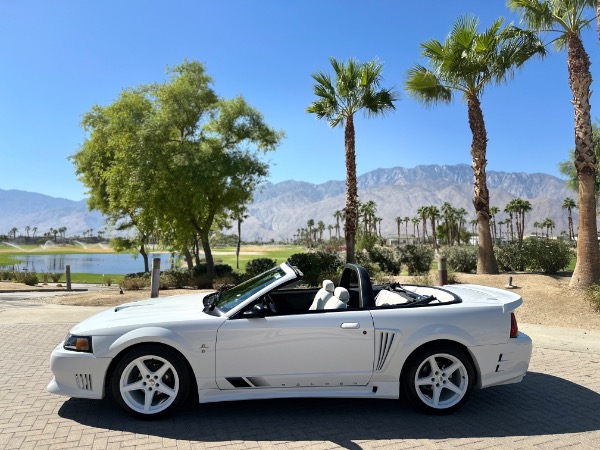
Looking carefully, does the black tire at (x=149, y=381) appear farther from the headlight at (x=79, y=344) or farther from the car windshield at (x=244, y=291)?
the car windshield at (x=244, y=291)

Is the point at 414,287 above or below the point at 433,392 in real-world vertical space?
above

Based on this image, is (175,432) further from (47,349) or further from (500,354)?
(47,349)

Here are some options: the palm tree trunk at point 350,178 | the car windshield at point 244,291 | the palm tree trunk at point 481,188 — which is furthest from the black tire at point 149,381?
the palm tree trunk at point 350,178

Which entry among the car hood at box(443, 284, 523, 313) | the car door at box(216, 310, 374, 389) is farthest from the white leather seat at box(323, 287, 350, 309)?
the car hood at box(443, 284, 523, 313)

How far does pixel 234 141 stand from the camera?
22.8 metres

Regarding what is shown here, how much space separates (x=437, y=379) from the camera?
4.30 meters

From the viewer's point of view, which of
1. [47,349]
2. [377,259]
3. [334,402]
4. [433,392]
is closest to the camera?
[433,392]

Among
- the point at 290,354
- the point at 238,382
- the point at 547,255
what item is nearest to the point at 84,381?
the point at 238,382

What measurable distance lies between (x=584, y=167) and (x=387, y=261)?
370 inches

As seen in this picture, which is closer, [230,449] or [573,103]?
[230,449]

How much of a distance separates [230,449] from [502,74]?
16.5m

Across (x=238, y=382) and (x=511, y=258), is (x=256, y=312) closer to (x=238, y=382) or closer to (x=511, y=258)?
(x=238, y=382)

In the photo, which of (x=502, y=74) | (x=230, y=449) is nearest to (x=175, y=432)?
(x=230, y=449)

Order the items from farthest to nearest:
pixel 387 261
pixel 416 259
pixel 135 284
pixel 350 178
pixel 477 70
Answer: pixel 387 261 < pixel 416 259 < pixel 350 178 < pixel 135 284 < pixel 477 70
